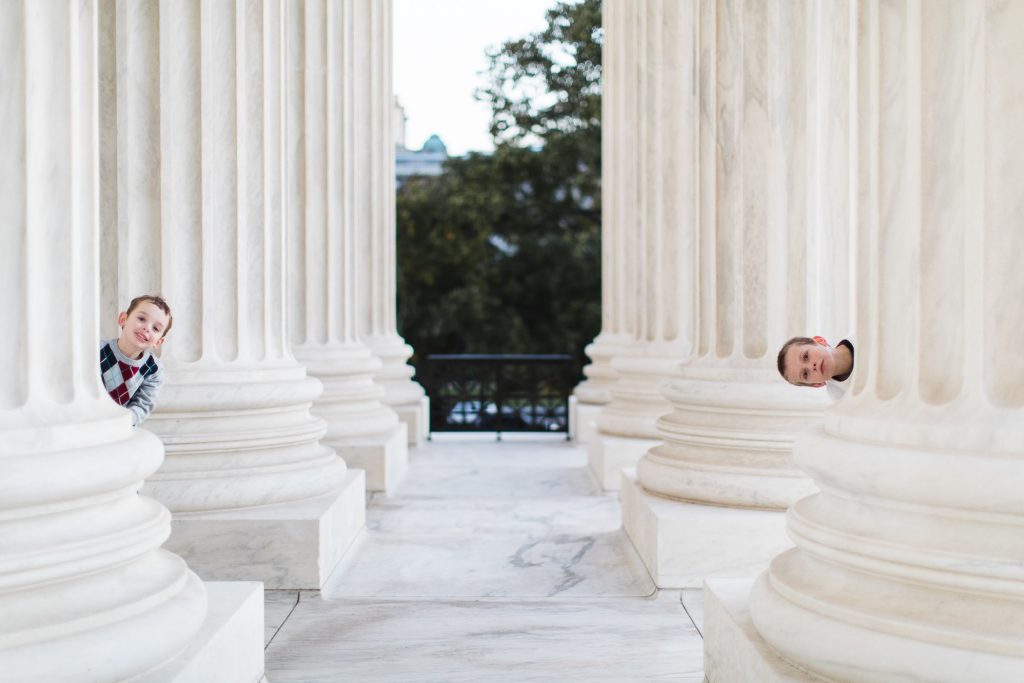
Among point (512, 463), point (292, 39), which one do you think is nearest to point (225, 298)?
point (292, 39)

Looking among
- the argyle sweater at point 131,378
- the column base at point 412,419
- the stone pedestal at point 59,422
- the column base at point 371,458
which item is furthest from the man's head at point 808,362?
the column base at point 412,419

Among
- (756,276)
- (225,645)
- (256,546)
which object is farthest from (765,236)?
(225,645)

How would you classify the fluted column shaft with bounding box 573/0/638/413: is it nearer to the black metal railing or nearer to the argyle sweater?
the black metal railing

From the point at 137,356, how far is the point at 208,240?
27.4 ft

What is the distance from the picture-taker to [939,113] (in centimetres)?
1877

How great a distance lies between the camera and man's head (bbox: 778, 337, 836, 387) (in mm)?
25688

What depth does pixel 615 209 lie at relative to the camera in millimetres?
76750

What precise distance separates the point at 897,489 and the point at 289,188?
139 feet

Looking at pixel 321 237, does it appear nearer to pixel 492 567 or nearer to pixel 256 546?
pixel 492 567

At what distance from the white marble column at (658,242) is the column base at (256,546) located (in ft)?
79.4

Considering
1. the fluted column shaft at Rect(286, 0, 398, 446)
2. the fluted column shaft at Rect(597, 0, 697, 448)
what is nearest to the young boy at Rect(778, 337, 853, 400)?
the fluted column shaft at Rect(597, 0, 697, 448)

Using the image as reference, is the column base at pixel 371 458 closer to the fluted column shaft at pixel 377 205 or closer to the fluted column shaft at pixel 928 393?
the fluted column shaft at pixel 377 205

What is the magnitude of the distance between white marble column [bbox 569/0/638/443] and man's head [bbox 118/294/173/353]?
4270 cm

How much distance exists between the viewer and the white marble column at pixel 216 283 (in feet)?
114
